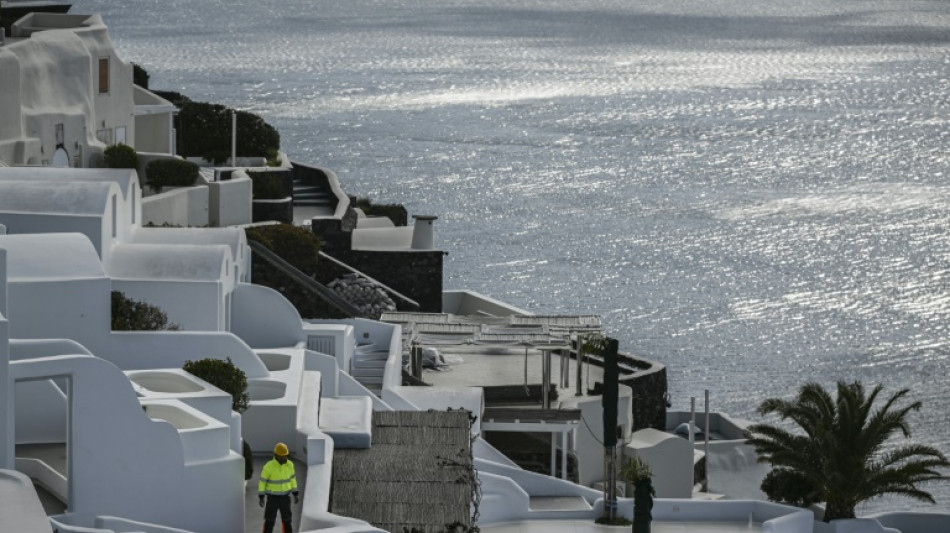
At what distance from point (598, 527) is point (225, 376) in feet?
24.2

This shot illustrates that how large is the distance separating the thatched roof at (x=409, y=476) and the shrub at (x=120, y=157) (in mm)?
19479

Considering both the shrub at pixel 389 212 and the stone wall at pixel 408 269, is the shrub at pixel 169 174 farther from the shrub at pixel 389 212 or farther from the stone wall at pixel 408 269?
the shrub at pixel 389 212

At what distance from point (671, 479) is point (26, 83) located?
17.4 meters

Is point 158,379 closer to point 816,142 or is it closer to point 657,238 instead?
point 657,238

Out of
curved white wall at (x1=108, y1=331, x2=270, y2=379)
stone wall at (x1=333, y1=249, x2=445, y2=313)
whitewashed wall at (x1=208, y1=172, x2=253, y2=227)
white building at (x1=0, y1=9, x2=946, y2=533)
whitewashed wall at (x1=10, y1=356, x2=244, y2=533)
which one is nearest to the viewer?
whitewashed wall at (x1=10, y1=356, x2=244, y2=533)

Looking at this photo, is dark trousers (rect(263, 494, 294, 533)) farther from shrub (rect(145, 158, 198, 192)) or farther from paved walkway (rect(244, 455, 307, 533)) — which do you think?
shrub (rect(145, 158, 198, 192))

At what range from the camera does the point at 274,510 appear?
23.3 m

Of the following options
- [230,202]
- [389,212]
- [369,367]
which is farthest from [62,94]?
[389,212]

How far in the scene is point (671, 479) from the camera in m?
44.6

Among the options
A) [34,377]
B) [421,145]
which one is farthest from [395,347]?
[421,145]

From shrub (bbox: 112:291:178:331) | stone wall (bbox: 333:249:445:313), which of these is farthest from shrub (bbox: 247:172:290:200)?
shrub (bbox: 112:291:178:331)

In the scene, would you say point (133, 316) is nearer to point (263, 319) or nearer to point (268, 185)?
point (263, 319)

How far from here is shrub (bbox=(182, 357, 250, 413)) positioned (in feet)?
89.8

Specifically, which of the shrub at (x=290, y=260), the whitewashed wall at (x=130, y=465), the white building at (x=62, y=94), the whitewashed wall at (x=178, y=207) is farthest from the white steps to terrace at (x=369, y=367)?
the whitewashed wall at (x=130, y=465)
